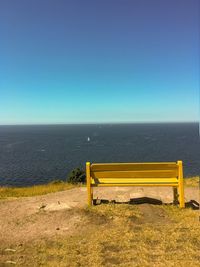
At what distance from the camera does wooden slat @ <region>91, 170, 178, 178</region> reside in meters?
6.92

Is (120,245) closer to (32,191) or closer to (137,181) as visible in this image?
(137,181)

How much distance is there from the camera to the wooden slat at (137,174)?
22.7 ft

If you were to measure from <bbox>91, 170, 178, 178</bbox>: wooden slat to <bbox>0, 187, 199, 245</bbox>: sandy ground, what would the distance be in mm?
795

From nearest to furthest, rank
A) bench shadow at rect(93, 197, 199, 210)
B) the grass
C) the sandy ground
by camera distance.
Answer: the sandy ground < bench shadow at rect(93, 197, 199, 210) < the grass

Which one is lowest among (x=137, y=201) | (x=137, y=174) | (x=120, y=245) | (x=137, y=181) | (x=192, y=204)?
(x=192, y=204)

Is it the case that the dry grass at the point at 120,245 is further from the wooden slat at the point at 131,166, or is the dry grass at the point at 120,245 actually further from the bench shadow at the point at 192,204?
the wooden slat at the point at 131,166

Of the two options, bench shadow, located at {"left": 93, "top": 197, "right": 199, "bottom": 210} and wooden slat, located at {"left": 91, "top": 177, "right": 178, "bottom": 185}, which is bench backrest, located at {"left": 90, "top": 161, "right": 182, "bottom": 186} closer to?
wooden slat, located at {"left": 91, "top": 177, "right": 178, "bottom": 185}

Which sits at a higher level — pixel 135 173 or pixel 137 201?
pixel 135 173

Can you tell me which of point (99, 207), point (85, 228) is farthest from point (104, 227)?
point (99, 207)

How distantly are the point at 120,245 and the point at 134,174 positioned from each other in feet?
9.02

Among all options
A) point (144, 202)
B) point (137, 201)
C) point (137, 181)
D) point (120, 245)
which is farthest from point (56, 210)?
point (120, 245)

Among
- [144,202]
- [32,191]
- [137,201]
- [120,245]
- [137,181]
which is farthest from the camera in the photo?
[32,191]

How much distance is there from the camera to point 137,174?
7059 mm

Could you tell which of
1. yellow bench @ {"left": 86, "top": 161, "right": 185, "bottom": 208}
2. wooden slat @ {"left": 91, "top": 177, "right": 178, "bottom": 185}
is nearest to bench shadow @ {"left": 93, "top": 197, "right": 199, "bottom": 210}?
yellow bench @ {"left": 86, "top": 161, "right": 185, "bottom": 208}
